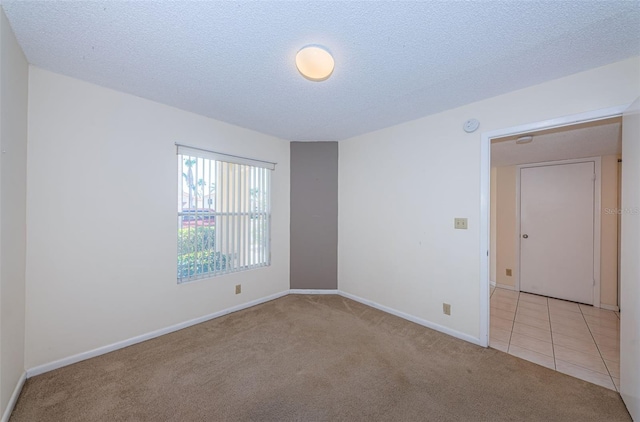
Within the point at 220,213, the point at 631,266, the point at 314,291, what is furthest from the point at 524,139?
the point at 220,213

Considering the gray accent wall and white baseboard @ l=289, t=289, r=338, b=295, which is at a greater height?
the gray accent wall

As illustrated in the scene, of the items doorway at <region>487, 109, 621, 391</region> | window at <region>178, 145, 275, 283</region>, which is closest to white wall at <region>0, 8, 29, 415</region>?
window at <region>178, 145, 275, 283</region>

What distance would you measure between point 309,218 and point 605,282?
13.6 ft

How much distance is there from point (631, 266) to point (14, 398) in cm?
394

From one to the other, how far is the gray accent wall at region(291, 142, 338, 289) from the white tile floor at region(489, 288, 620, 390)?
211cm

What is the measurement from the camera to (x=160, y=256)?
2471 mm

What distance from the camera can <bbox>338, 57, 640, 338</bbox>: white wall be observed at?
77.4 inches

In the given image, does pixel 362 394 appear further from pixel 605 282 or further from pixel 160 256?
pixel 605 282

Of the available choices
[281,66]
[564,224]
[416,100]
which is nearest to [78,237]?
[281,66]

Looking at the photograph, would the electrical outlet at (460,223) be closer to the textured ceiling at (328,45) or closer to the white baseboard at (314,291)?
the textured ceiling at (328,45)

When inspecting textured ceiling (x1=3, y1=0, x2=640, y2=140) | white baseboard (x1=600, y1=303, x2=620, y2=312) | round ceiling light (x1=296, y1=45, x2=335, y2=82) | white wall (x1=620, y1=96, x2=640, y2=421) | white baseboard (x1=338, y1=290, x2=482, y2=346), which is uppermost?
textured ceiling (x1=3, y1=0, x2=640, y2=140)

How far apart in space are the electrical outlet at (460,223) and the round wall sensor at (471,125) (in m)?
0.86

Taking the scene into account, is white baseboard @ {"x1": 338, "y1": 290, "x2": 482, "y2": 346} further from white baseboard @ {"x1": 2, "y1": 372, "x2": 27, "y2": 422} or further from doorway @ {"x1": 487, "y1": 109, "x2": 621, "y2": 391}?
white baseboard @ {"x1": 2, "y1": 372, "x2": 27, "y2": 422}

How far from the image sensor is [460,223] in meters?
2.48
